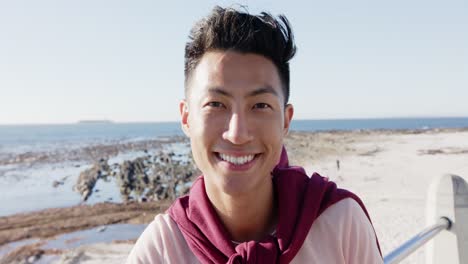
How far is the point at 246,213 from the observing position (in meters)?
1.65

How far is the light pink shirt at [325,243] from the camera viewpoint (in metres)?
1.55

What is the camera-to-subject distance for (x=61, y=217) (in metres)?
14.9

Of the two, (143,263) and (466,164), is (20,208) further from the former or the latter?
(466,164)

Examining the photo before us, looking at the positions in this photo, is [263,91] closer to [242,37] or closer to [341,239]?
[242,37]

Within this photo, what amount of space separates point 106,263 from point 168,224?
917 centimetres

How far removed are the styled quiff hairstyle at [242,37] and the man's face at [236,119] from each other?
4cm

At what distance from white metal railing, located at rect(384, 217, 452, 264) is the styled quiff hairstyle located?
824 mm

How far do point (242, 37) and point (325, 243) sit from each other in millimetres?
837

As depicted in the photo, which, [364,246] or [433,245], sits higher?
[364,246]

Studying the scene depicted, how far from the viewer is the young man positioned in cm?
150

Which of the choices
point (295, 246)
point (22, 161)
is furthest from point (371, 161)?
point (22, 161)

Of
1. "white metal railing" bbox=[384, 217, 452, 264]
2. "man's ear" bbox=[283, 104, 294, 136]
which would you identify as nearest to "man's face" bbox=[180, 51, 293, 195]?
"man's ear" bbox=[283, 104, 294, 136]

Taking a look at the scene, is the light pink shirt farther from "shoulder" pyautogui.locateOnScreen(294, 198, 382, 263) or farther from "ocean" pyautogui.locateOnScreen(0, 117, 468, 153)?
"ocean" pyautogui.locateOnScreen(0, 117, 468, 153)

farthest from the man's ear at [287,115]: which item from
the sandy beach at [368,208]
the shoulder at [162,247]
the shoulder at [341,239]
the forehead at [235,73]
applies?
the sandy beach at [368,208]
